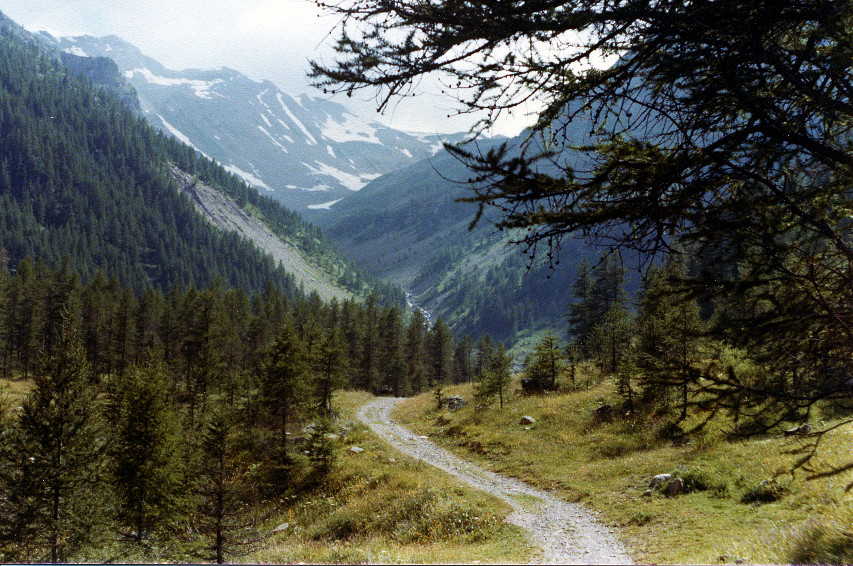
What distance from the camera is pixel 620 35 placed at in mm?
5508

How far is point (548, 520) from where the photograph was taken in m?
12.2

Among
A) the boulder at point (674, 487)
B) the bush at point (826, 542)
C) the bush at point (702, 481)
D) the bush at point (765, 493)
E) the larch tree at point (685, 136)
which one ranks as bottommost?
the boulder at point (674, 487)

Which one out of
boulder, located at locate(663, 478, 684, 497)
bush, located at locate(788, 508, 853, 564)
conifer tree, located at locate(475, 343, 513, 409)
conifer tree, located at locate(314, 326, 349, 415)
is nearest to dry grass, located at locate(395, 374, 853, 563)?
bush, located at locate(788, 508, 853, 564)

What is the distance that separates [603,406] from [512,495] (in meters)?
10.5

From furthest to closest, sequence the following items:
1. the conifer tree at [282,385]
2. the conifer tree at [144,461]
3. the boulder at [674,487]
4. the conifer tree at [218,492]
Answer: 1. the conifer tree at [282,385]
2. the conifer tree at [144,461]
3. the conifer tree at [218,492]
4. the boulder at [674,487]

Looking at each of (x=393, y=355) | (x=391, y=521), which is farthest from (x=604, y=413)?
(x=393, y=355)

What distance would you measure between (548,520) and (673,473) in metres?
4.41

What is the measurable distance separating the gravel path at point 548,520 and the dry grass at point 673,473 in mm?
517

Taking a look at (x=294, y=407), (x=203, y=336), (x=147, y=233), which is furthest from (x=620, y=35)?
(x=147, y=233)

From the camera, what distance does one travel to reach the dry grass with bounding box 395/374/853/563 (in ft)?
26.1

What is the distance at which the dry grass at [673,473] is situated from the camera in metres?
7.95

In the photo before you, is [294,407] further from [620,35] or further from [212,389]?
[620,35]

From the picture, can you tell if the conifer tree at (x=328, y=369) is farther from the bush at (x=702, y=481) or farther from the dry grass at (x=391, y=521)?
the bush at (x=702, y=481)

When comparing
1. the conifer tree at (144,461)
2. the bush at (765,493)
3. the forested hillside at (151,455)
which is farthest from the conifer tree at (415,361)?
the bush at (765,493)
